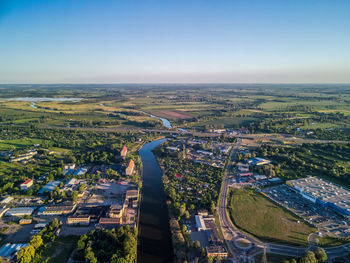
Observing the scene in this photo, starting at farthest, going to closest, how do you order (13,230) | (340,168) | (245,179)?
1. (340,168)
2. (245,179)
3. (13,230)

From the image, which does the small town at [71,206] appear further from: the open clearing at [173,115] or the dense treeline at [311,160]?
the open clearing at [173,115]

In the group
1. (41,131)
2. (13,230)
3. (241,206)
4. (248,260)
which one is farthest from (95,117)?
(248,260)

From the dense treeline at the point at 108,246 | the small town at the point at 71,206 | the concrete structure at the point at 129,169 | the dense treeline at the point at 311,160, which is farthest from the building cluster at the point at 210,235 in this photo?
the dense treeline at the point at 311,160

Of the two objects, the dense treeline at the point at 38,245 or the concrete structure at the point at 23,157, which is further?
the concrete structure at the point at 23,157

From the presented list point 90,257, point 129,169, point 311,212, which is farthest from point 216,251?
point 129,169

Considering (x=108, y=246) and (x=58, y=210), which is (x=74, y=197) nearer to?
(x=58, y=210)

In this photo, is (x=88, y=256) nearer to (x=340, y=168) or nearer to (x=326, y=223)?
(x=326, y=223)
